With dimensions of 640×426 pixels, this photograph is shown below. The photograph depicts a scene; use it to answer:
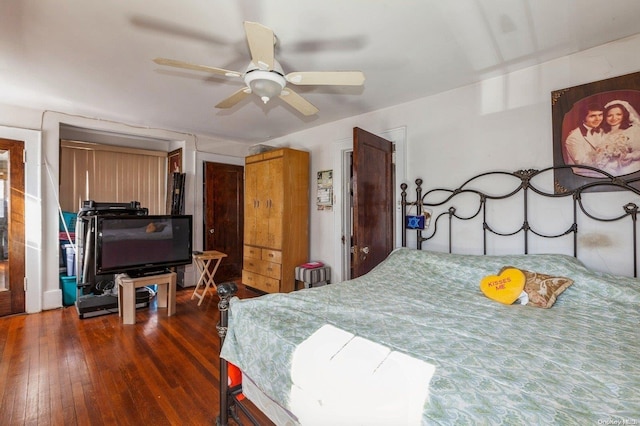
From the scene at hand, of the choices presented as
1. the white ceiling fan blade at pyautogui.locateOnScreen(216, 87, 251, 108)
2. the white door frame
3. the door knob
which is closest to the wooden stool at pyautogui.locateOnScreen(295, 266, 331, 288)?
the white door frame

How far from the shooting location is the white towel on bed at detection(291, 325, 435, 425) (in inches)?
36.8

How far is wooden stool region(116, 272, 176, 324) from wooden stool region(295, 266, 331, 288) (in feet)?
4.97

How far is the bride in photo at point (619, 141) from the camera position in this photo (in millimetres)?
1942

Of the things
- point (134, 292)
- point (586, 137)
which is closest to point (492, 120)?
point (586, 137)

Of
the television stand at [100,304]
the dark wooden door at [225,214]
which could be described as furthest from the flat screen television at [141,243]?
the dark wooden door at [225,214]

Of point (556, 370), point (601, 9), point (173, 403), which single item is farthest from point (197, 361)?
point (601, 9)

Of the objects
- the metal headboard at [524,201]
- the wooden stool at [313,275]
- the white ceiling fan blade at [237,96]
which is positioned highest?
the white ceiling fan blade at [237,96]

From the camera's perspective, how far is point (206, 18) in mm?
1770

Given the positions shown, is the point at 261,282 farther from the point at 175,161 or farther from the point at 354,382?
the point at 354,382

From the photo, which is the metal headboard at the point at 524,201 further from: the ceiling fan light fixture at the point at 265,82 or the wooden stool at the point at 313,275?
the ceiling fan light fixture at the point at 265,82

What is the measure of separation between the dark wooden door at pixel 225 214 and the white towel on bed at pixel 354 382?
3.98m

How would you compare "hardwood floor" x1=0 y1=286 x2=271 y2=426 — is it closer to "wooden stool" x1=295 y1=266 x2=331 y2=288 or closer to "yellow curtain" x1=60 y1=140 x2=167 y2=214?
"wooden stool" x1=295 y1=266 x2=331 y2=288

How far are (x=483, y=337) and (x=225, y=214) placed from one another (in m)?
4.46

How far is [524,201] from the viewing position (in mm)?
2373
